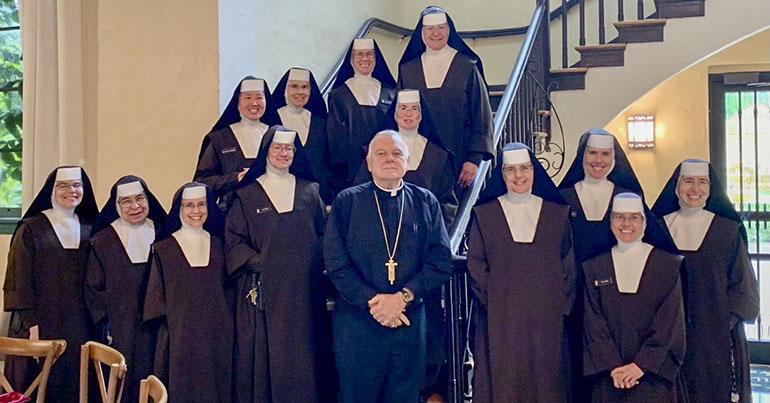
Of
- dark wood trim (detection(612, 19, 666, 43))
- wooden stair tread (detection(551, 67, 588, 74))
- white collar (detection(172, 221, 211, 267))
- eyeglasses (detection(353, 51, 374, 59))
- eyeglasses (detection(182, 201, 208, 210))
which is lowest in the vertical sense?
white collar (detection(172, 221, 211, 267))

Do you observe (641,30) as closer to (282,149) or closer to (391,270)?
(282,149)

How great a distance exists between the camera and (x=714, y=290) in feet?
10.6

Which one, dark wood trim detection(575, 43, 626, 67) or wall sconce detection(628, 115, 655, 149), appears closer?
dark wood trim detection(575, 43, 626, 67)

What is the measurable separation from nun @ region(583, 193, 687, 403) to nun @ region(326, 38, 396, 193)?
1.35 meters

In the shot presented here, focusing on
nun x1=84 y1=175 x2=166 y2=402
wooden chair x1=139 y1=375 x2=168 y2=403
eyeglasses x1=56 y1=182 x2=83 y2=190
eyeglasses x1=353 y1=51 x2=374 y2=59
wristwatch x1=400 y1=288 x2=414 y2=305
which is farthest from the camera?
eyeglasses x1=353 y1=51 x2=374 y2=59

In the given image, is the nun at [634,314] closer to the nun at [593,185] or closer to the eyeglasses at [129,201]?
the nun at [593,185]

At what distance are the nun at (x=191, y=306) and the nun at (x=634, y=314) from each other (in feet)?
5.20

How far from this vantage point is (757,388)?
5348mm

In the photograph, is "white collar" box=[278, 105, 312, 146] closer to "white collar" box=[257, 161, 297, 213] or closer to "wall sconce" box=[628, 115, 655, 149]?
"white collar" box=[257, 161, 297, 213]

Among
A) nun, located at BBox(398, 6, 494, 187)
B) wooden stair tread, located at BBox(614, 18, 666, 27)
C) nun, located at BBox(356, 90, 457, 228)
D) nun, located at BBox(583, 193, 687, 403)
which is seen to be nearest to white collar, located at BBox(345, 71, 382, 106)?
nun, located at BBox(398, 6, 494, 187)

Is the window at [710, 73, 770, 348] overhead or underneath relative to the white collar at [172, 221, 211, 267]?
overhead

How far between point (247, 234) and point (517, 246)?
46.9 inches

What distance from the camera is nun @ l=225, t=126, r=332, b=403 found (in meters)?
3.18

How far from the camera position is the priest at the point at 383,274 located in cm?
288
